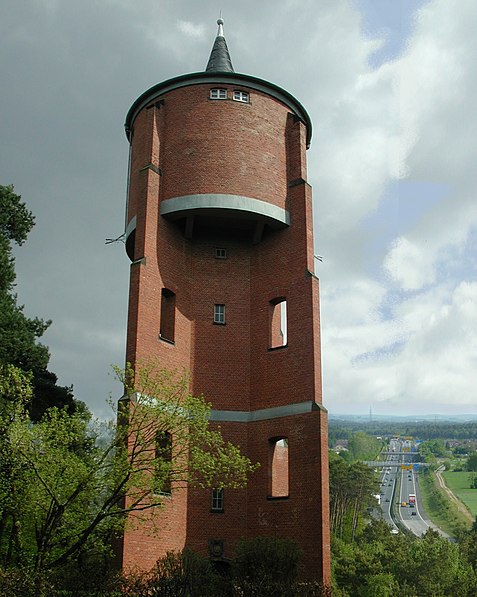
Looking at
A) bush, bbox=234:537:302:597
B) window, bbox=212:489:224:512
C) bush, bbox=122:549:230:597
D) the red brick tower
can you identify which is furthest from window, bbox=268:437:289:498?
bush, bbox=122:549:230:597

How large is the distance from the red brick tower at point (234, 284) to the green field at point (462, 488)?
87.8 metres

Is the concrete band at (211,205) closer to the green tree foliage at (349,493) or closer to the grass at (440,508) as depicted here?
the green tree foliage at (349,493)

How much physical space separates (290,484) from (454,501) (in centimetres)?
10364

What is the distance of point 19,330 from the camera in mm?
23000

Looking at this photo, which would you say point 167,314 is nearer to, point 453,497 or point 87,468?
point 87,468

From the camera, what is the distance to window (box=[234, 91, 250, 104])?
75.8ft

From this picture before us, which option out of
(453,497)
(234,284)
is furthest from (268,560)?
(453,497)

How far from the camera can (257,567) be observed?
17.6 meters

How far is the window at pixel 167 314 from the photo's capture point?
21500mm

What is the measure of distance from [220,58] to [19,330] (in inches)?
459

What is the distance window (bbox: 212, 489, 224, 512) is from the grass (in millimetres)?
66344

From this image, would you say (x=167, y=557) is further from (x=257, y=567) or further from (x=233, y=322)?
(x=233, y=322)

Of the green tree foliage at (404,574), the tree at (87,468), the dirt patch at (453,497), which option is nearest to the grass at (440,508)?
the dirt patch at (453,497)

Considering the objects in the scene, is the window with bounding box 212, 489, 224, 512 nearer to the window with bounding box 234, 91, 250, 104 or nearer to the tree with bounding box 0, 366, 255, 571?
the tree with bounding box 0, 366, 255, 571
